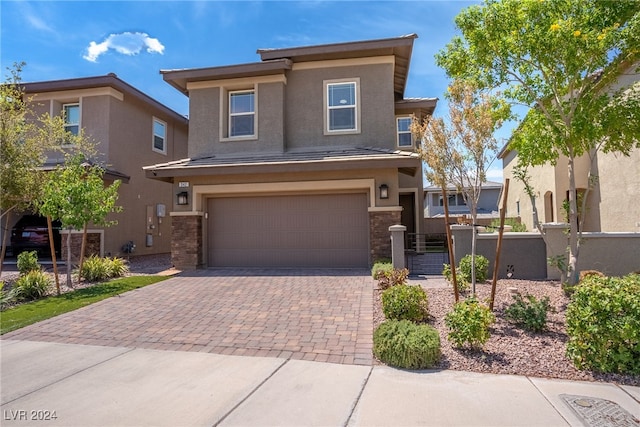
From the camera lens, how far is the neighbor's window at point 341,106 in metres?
13.0

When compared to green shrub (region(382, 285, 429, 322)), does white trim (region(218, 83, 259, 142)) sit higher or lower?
higher

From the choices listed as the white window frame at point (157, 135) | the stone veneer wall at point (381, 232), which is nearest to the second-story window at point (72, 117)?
the white window frame at point (157, 135)

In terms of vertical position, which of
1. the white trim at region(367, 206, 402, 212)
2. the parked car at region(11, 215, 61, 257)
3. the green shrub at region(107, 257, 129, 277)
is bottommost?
the green shrub at region(107, 257, 129, 277)

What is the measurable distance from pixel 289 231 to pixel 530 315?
25.9 feet

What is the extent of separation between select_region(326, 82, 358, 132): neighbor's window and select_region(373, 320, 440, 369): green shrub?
9012 millimetres

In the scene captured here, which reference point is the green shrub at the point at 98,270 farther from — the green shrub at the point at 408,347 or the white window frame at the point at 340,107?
the green shrub at the point at 408,347

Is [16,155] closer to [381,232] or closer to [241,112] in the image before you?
[241,112]

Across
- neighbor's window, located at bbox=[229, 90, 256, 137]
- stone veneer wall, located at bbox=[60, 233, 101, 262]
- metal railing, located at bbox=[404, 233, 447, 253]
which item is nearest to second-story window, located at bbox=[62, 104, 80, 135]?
stone veneer wall, located at bbox=[60, 233, 101, 262]

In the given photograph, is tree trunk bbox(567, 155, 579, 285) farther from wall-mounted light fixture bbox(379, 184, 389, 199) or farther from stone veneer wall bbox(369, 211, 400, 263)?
wall-mounted light fixture bbox(379, 184, 389, 199)

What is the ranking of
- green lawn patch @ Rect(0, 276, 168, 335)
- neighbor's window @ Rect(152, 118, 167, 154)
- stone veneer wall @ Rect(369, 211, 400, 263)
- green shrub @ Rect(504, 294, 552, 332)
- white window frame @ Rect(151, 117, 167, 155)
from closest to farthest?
green shrub @ Rect(504, 294, 552, 332) < green lawn patch @ Rect(0, 276, 168, 335) < stone veneer wall @ Rect(369, 211, 400, 263) < white window frame @ Rect(151, 117, 167, 155) < neighbor's window @ Rect(152, 118, 167, 154)

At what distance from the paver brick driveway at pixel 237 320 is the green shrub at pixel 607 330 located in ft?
8.16

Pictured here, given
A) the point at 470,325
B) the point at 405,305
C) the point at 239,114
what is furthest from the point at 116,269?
the point at 470,325

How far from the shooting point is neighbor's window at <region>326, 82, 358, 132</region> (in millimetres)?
12992

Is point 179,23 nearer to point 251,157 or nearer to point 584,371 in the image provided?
point 251,157
